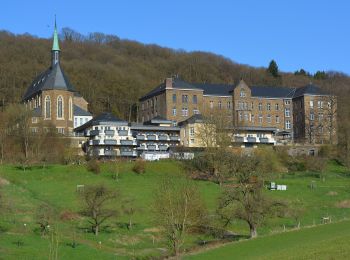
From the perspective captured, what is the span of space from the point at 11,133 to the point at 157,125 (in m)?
23.9

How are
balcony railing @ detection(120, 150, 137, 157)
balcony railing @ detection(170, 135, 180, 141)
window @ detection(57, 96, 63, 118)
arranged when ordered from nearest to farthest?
1. balcony railing @ detection(120, 150, 137, 157)
2. window @ detection(57, 96, 63, 118)
3. balcony railing @ detection(170, 135, 180, 141)

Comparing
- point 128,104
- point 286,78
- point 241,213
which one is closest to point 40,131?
point 128,104

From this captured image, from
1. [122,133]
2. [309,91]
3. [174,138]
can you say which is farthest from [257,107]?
[122,133]

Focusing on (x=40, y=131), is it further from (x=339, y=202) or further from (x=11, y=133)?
(x=339, y=202)

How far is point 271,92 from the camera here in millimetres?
113562

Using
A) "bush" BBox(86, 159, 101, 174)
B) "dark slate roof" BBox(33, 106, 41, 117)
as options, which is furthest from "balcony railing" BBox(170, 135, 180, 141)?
"bush" BBox(86, 159, 101, 174)

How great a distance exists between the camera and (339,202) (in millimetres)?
59250

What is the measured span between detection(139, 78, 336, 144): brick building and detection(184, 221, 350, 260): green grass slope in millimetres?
59746

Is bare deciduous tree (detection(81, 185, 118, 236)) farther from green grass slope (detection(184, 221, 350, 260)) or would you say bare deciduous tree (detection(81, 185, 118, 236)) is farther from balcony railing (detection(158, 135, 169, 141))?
balcony railing (detection(158, 135, 169, 141))

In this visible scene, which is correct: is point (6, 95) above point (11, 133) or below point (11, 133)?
above

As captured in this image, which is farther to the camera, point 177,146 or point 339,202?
point 177,146

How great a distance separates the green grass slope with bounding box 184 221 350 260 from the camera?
27.2 m

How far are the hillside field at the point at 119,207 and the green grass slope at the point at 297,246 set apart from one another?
13 cm

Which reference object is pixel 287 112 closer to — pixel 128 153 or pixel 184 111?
pixel 184 111
